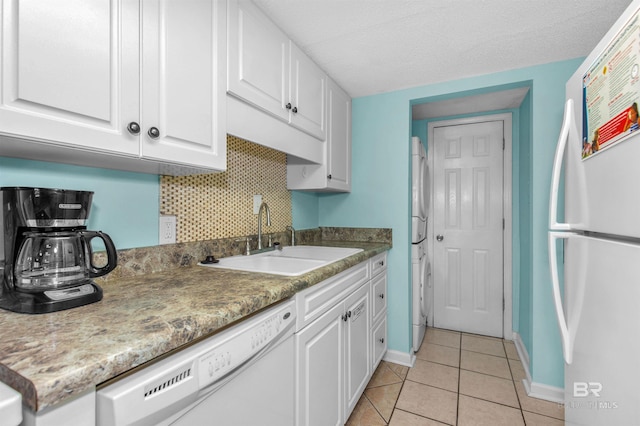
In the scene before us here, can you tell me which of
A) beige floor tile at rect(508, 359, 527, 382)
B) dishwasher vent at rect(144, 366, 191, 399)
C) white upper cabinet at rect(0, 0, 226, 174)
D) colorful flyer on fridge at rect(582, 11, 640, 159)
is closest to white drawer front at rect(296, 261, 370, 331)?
dishwasher vent at rect(144, 366, 191, 399)

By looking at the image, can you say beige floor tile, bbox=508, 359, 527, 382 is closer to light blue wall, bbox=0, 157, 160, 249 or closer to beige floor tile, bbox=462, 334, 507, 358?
beige floor tile, bbox=462, 334, 507, 358

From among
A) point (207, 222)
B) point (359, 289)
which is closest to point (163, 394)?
point (207, 222)

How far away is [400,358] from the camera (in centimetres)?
236

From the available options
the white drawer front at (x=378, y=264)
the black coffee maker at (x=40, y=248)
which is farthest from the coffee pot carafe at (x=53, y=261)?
the white drawer front at (x=378, y=264)

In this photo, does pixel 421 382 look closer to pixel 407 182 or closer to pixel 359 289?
pixel 359 289

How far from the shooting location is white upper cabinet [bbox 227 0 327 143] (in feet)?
4.15

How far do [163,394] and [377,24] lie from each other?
178 centimetres

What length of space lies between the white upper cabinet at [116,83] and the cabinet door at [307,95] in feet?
1.79

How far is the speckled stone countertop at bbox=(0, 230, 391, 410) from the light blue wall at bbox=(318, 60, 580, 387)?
4.91ft

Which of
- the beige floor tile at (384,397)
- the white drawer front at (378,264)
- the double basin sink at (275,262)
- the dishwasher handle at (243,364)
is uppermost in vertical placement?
the double basin sink at (275,262)

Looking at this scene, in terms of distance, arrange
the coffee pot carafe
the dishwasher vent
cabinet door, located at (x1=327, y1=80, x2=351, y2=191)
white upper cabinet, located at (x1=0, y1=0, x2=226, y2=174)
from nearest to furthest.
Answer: the dishwasher vent → white upper cabinet, located at (x1=0, y1=0, x2=226, y2=174) → the coffee pot carafe → cabinet door, located at (x1=327, y1=80, x2=351, y2=191)

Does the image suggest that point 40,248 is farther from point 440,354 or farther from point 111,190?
point 440,354

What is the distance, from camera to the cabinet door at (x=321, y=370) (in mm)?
1170

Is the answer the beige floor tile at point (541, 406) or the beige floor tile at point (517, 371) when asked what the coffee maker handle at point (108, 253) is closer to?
the beige floor tile at point (541, 406)
